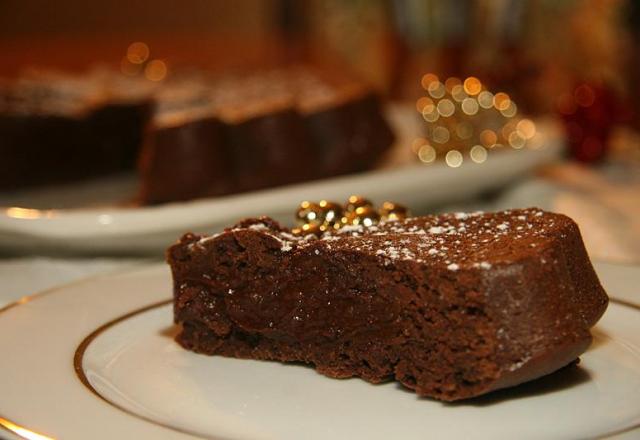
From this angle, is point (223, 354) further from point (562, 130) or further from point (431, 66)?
point (431, 66)

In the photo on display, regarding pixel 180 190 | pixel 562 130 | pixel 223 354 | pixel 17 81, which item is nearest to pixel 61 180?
pixel 17 81

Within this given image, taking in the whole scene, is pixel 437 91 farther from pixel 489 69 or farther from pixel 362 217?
pixel 362 217

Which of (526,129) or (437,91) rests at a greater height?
(437,91)

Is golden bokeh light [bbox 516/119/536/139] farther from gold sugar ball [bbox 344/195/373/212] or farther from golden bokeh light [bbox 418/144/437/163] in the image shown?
gold sugar ball [bbox 344/195/373/212]

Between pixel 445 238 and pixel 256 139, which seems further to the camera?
pixel 256 139

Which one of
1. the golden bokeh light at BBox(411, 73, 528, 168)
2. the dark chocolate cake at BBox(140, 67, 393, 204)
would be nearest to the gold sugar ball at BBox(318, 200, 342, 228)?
the dark chocolate cake at BBox(140, 67, 393, 204)

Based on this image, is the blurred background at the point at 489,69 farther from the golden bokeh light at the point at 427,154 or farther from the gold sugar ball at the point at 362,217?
the gold sugar ball at the point at 362,217

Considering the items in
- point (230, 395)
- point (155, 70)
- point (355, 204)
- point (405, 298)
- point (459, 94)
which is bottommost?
point (230, 395)

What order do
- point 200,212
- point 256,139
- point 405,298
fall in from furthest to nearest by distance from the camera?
1. point 256,139
2. point 200,212
3. point 405,298

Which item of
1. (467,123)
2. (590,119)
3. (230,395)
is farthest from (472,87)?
(230,395)
